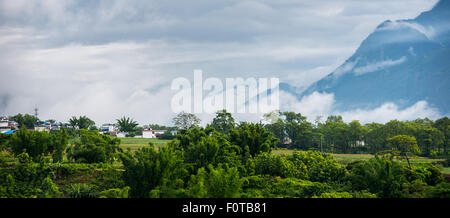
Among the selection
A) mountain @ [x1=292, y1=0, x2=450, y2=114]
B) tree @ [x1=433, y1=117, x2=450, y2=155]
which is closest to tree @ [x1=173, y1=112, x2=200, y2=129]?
tree @ [x1=433, y1=117, x2=450, y2=155]

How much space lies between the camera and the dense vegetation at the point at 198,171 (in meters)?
11.9

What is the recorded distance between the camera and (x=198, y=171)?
1203 cm

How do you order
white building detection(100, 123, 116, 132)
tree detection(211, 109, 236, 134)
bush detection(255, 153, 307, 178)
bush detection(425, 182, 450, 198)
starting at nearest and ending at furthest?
bush detection(425, 182, 450, 198)
bush detection(255, 153, 307, 178)
tree detection(211, 109, 236, 134)
white building detection(100, 123, 116, 132)

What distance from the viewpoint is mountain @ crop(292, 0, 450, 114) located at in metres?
126

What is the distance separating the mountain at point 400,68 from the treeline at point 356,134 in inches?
3591

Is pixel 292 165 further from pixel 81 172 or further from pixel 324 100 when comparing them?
pixel 324 100

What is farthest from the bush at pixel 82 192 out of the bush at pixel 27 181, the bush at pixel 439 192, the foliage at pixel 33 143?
the bush at pixel 439 192

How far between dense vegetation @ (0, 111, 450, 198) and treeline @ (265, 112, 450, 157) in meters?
16.3

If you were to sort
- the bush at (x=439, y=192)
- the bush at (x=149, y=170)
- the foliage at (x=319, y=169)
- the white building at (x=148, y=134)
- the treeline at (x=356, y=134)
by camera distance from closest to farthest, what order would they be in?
the bush at (x=439, y=192) → the bush at (x=149, y=170) → the foliage at (x=319, y=169) → the treeline at (x=356, y=134) → the white building at (x=148, y=134)

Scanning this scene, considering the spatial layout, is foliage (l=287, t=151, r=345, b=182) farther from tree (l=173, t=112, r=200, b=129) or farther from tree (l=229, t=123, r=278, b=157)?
tree (l=173, t=112, r=200, b=129)

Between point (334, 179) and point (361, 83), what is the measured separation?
458 ft

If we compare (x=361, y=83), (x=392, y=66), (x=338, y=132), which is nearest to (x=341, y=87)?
(x=361, y=83)

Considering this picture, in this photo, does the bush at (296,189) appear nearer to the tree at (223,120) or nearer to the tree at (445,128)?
the tree at (223,120)

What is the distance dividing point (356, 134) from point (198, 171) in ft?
114
